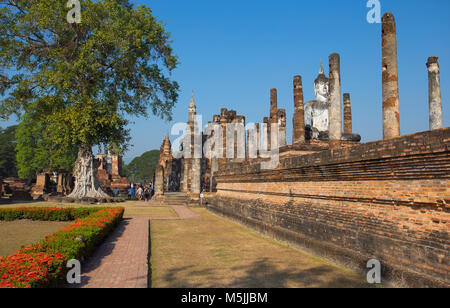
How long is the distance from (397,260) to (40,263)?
5.11 metres

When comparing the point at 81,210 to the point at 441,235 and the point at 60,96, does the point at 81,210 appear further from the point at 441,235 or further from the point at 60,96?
the point at 441,235

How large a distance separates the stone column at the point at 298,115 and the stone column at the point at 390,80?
5.82 m

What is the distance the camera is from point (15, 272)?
4.45 metres

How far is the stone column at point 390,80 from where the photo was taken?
746cm

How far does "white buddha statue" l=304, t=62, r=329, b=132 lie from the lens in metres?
16.7

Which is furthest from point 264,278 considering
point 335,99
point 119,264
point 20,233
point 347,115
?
point 347,115

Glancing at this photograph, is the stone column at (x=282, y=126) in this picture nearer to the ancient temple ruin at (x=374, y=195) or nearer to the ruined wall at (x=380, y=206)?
the ancient temple ruin at (x=374, y=195)

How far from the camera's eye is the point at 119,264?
6445 millimetres

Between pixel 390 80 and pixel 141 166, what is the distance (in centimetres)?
9561

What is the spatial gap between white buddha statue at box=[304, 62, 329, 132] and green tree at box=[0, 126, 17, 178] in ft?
165

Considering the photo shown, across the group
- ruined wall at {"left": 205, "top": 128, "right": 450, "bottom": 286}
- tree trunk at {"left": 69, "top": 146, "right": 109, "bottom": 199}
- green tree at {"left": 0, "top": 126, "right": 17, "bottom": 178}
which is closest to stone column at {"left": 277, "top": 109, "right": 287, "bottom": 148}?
ruined wall at {"left": 205, "top": 128, "right": 450, "bottom": 286}

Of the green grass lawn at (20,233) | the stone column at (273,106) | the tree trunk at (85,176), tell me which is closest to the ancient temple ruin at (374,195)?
the stone column at (273,106)

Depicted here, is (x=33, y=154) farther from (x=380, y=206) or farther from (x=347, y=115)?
(x=380, y=206)
